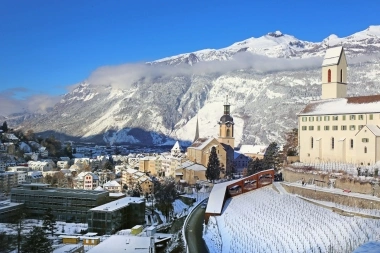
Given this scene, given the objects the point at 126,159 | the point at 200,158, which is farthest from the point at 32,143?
the point at 200,158

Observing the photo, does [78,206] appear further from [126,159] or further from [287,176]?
[126,159]

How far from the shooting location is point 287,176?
113 feet

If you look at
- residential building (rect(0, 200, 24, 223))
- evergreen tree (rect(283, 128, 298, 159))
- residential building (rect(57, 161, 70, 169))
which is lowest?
residential building (rect(0, 200, 24, 223))

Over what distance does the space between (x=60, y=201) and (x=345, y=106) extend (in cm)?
3114

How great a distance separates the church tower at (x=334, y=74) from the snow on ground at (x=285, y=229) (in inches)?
603

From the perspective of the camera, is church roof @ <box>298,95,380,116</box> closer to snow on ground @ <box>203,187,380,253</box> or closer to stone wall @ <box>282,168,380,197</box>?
stone wall @ <box>282,168,380,197</box>

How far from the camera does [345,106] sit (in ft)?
115

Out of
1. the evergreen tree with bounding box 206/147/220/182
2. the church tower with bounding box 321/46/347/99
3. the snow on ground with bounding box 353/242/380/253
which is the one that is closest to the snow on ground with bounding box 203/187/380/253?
the snow on ground with bounding box 353/242/380/253

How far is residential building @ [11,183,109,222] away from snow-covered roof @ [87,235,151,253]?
15.2m

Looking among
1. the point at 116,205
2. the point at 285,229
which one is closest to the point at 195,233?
the point at 285,229

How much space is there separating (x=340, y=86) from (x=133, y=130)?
157 metres

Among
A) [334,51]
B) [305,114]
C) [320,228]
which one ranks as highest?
[334,51]

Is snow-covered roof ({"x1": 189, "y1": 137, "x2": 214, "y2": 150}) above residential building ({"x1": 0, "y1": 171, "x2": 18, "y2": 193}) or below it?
above

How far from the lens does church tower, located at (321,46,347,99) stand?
130ft
